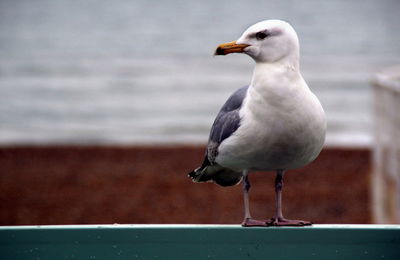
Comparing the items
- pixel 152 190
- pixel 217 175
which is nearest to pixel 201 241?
pixel 217 175

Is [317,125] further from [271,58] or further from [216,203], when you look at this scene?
[216,203]

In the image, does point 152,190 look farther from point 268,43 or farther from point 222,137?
point 268,43

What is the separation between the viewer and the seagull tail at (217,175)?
423 cm

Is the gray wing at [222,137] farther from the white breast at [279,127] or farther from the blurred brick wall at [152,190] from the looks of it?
the blurred brick wall at [152,190]

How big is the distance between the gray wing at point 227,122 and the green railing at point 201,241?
0.56 meters

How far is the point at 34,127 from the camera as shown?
18891mm

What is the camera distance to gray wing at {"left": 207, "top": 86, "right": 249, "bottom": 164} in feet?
12.4

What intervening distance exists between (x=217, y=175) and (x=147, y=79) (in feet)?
82.1

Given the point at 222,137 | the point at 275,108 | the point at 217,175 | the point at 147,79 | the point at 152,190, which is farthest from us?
the point at 147,79

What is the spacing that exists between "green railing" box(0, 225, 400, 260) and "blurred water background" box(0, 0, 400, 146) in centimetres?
1236

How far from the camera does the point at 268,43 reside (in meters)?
3.52

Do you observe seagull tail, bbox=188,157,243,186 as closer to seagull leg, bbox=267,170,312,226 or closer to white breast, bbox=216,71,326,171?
seagull leg, bbox=267,170,312,226

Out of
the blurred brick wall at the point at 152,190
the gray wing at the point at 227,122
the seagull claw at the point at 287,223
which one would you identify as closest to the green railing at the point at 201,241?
the seagull claw at the point at 287,223

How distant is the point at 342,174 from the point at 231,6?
299 feet
